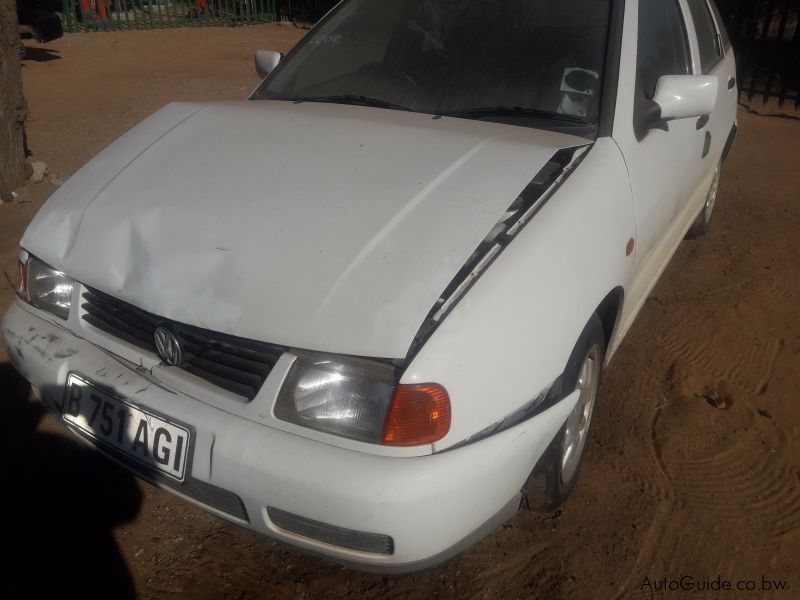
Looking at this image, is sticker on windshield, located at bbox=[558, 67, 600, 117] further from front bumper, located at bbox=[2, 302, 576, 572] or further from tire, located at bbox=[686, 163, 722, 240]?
tire, located at bbox=[686, 163, 722, 240]

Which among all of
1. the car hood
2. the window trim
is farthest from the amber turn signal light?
the window trim

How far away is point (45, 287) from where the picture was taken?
235cm

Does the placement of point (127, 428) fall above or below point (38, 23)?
below

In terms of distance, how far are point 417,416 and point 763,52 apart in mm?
8824

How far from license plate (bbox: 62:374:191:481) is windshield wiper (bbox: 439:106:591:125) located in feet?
5.11

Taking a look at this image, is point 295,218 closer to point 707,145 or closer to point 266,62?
point 266,62

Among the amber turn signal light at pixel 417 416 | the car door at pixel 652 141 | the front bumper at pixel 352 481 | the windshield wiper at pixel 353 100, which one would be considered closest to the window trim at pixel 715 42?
the car door at pixel 652 141

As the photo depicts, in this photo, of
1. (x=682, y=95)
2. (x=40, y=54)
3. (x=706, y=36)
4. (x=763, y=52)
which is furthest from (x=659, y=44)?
(x=40, y=54)

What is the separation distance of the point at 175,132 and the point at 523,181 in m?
1.34

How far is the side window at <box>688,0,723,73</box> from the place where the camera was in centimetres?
376

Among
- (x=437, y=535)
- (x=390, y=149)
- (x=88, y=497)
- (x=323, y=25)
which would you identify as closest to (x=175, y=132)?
(x=390, y=149)

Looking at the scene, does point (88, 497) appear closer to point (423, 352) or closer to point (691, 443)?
point (423, 352)

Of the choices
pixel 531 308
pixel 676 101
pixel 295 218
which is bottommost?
pixel 531 308

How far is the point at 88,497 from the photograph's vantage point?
8.51 ft
